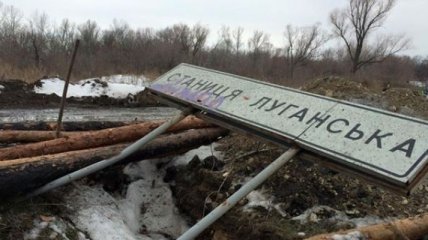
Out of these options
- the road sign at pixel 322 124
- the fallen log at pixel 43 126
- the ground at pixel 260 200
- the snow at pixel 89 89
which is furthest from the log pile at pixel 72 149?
the snow at pixel 89 89

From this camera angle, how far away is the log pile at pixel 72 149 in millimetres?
4184

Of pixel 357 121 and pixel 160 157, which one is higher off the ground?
pixel 357 121

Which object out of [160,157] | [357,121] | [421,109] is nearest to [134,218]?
[160,157]

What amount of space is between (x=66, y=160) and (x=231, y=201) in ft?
6.48

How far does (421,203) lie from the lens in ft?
16.4

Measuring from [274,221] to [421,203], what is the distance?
1.69 m

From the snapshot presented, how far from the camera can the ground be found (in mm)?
4336

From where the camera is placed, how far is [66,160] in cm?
461

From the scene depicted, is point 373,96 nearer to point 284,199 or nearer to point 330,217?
point 284,199

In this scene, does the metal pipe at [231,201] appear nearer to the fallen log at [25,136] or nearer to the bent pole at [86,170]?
the bent pole at [86,170]

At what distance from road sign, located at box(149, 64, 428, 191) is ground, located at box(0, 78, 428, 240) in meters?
0.38

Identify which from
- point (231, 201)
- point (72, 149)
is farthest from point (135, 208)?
point (231, 201)

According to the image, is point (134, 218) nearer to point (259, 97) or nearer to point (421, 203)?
point (259, 97)

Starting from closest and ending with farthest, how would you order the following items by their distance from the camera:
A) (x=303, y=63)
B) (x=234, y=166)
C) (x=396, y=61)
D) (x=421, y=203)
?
1. (x=421, y=203)
2. (x=234, y=166)
3. (x=303, y=63)
4. (x=396, y=61)
